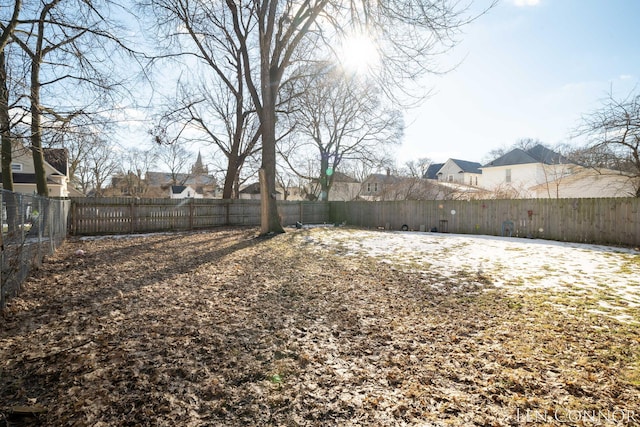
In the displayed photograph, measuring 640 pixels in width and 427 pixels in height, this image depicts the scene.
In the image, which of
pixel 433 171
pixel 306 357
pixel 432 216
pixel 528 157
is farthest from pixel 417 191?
pixel 306 357

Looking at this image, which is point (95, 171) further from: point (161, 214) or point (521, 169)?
point (521, 169)

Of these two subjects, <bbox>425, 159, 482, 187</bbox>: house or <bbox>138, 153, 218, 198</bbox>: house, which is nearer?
<bbox>425, 159, 482, 187</bbox>: house

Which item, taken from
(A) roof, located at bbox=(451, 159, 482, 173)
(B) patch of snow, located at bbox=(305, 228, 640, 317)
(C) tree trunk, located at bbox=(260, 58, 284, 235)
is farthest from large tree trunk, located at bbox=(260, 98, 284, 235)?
(A) roof, located at bbox=(451, 159, 482, 173)

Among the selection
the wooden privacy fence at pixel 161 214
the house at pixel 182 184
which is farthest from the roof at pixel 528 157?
the house at pixel 182 184

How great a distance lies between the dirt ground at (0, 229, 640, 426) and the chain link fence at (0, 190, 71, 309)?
261mm

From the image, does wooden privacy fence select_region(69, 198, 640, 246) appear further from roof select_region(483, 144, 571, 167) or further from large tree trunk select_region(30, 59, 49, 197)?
roof select_region(483, 144, 571, 167)

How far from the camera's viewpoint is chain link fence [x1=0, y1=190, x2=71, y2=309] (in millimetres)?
3730

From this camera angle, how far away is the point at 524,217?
12.8 meters

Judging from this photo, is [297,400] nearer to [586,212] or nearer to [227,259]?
[227,259]

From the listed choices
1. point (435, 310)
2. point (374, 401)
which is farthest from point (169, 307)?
point (435, 310)

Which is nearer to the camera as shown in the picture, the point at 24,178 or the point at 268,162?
the point at 268,162

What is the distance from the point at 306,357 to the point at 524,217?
12958 mm

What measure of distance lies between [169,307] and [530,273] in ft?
20.1

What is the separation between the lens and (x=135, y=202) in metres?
12.9
